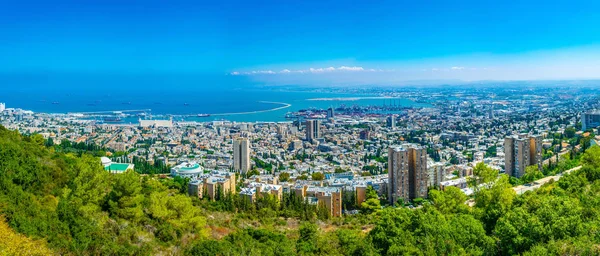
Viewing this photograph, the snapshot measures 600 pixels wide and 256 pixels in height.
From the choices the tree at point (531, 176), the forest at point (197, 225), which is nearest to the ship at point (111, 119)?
the forest at point (197, 225)

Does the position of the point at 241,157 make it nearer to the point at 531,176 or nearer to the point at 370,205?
the point at 370,205

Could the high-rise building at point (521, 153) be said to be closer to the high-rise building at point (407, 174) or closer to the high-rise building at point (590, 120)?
the high-rise building at point (407, 174)

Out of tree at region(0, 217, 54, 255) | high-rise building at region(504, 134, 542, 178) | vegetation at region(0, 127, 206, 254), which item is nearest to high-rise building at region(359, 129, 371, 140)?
high-rise building at region(504, 134, 542, 178)

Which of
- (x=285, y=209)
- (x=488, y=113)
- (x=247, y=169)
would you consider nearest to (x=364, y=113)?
(x=488, y=113)

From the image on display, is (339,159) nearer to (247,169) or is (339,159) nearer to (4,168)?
(247,169)

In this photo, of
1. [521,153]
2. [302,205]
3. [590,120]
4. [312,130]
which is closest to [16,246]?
[302,205]

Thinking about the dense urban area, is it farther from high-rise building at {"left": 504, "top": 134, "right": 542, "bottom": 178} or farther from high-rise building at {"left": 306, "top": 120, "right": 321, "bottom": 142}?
high-rise building at {"left": 306, "top": 120, "right": 321, "bottom": 142}
